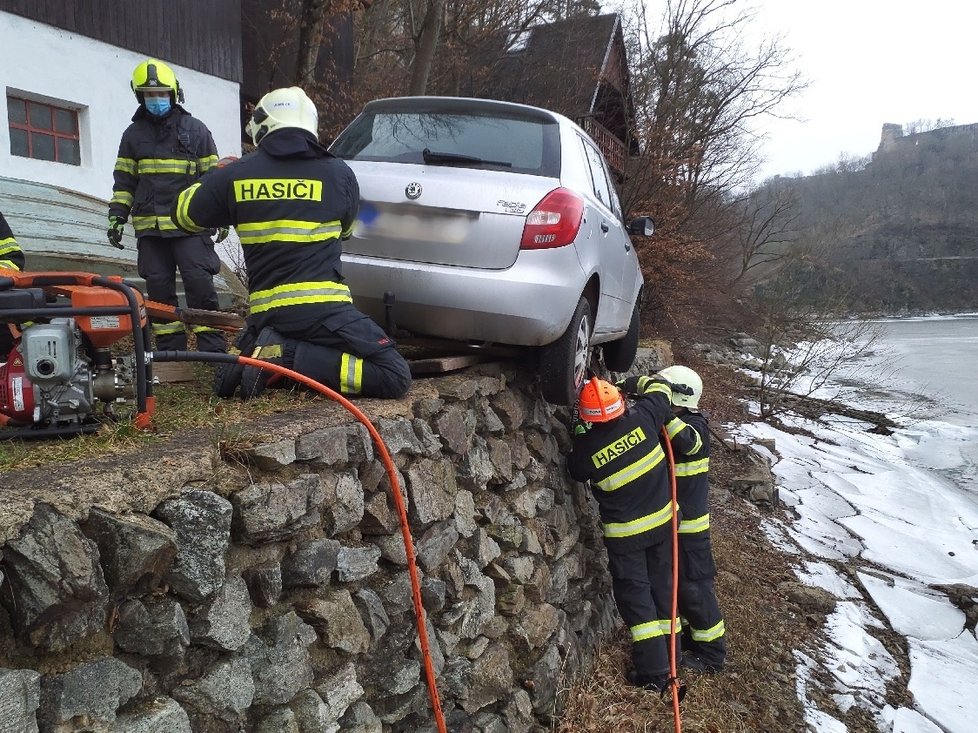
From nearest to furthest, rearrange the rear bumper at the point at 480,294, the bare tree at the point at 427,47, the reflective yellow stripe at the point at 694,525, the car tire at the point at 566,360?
1. the rear bumper at the point at 480,294
2. the car tire at the point at 566,360
3. the reflective yellow stripe at the point at 694,525
4. the bare tree at the point at 427,47

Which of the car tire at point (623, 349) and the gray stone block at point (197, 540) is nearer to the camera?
the gray stone block at point (197, 540)

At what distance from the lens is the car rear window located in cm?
400

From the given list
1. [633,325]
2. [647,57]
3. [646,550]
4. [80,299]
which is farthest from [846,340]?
[80,299]

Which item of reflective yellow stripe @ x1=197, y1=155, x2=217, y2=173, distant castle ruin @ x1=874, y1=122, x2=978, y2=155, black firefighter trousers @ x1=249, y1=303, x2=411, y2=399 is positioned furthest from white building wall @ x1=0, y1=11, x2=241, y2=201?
distant castle ruin @ x1=874, y1=122, x2=978, y2=155

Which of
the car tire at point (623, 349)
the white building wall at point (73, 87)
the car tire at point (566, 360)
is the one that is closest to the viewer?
the car tire at point (566, 360)

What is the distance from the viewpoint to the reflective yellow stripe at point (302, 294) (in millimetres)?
3320

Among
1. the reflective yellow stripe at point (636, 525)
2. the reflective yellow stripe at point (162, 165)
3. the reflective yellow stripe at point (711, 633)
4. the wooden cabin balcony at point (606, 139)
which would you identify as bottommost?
the reflective yellow stripe at point (711, 633)

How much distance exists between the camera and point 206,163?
179 inches

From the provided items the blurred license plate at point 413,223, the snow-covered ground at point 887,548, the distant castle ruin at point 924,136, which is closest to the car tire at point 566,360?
the blurred license plate at point 413,223

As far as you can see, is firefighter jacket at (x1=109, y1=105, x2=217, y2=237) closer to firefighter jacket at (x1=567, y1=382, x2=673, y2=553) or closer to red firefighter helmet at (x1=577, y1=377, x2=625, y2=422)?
red firefighter helmet at (x1=577, y1=377, x2=625, y2=422)

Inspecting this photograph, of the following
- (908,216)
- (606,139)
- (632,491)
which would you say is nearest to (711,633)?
(632,491)

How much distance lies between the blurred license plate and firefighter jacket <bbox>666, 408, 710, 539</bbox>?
2.41m

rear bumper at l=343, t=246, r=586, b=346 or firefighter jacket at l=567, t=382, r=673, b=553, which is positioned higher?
rear bumper at l=343, t=246, r=586, b=346

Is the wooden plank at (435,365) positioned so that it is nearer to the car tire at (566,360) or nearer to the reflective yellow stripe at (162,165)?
the car tire at (566,360)
